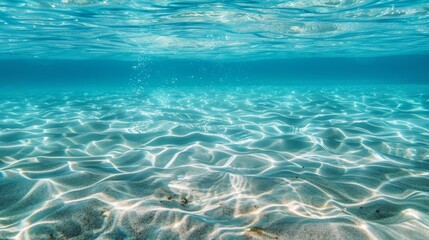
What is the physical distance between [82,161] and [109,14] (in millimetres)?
13257

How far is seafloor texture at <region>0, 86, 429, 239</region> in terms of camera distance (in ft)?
10.0

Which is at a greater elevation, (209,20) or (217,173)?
(209,20)

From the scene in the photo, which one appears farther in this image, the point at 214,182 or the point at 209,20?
the point at 209,20

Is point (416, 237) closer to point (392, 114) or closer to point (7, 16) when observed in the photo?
point (392, 114)

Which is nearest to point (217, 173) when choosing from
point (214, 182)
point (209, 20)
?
point (214, 182)

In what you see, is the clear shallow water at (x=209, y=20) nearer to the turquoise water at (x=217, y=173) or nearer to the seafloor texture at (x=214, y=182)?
the turquoise water at (x=217, y=173)

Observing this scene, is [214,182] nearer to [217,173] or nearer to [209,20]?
[217,173]

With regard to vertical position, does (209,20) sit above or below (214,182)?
above

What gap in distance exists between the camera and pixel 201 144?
7254 millimetres

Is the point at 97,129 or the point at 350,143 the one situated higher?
the point at 350,143

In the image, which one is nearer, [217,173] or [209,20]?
[217,173]

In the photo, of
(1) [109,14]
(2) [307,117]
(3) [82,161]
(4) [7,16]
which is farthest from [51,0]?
(2) [307,117]

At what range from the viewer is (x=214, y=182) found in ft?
15.0

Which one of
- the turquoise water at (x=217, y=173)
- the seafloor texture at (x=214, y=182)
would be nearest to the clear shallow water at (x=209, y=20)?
the turquoise water at (x=217, y=173)
